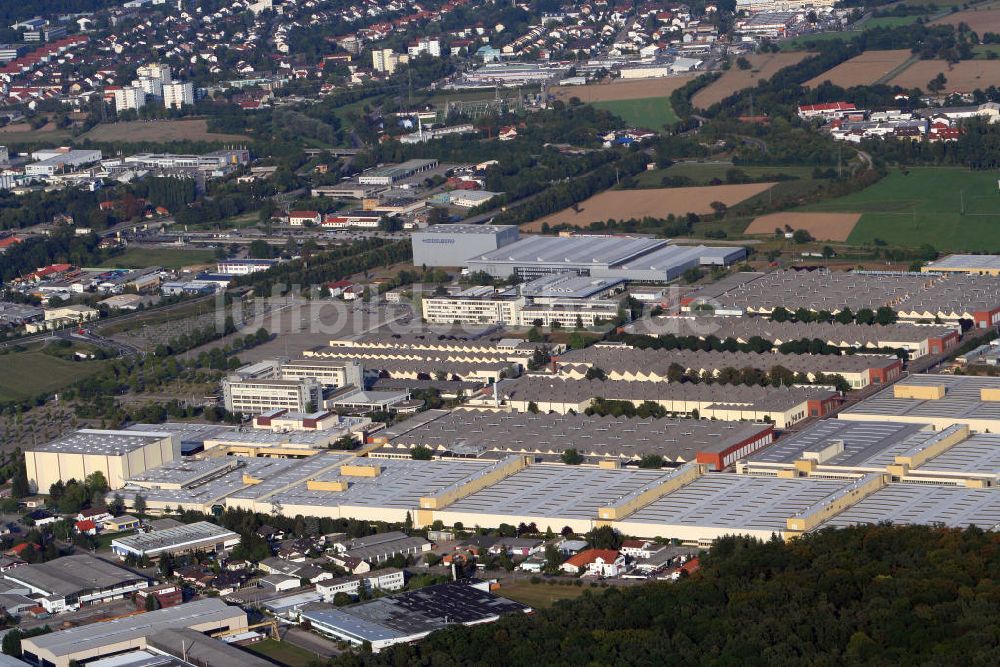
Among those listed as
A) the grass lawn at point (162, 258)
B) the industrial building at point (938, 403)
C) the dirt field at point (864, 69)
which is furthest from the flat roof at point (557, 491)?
the dirt field at point (864, 69)

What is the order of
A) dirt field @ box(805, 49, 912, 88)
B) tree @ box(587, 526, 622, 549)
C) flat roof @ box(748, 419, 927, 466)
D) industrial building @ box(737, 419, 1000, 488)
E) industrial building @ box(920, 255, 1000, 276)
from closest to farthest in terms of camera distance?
tree @ box(587, 526, 622, 549)
industrial building @ box(737, 419, 1000, 488)
flat roof @ box(748, 419, 927, 466)
industrial building @ box(920, 255, 1000, 276)
dirt field @ box(805, 49, 912, 88)

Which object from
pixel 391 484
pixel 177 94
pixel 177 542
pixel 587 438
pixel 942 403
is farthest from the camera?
pixel 177 94

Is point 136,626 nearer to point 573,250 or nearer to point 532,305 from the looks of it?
point 532,305

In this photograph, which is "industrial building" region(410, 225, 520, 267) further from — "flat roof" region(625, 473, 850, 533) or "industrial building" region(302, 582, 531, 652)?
"industrial building" region(302, 582, 531, 652)

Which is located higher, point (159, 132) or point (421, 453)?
point (159, 132)

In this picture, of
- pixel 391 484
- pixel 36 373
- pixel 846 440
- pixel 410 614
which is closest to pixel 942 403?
pixel 846 440

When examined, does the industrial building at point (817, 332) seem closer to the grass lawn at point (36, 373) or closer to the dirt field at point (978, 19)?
the grass lawn at point (36, 373)

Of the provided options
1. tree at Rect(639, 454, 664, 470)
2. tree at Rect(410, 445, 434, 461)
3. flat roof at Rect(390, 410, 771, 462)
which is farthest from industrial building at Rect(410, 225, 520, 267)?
tree at Rect(639, 454, 664, 470)
